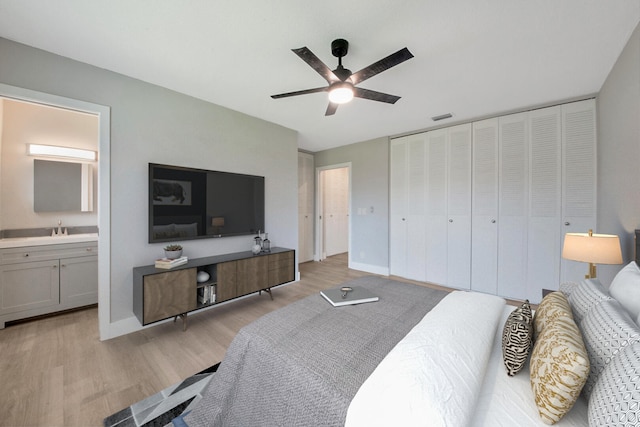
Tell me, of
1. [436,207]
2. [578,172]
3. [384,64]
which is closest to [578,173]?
[578,172]

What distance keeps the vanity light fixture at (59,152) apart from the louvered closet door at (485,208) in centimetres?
522

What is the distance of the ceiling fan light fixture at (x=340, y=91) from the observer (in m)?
1.91

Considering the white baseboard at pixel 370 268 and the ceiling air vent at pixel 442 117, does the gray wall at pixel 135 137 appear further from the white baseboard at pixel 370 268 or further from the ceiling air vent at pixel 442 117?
the ceiling air vent at pixel 442 117

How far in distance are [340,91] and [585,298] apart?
6.43 feet

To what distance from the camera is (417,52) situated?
202 centimetres

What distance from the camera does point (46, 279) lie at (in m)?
2.55

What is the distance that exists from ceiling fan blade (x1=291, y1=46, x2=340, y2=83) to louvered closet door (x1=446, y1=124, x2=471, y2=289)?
8.44 feet

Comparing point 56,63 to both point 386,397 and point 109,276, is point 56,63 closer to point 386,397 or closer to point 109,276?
point 109,276

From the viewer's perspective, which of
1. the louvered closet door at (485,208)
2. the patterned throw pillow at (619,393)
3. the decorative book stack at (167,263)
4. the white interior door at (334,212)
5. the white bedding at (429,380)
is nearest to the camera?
the patterned throw pillow at (619,393)

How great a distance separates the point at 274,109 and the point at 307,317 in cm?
269

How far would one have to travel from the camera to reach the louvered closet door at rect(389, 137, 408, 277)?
418 cm

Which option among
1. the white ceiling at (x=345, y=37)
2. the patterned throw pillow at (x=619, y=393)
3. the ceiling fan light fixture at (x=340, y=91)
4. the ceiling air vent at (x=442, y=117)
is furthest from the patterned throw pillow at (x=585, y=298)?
the ceiling air vent at (x=442, y=117)

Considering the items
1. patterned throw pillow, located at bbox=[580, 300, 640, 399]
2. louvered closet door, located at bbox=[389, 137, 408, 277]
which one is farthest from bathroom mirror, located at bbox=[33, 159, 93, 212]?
patterned throw pillow, located at bbox=[580, 300, 640, 399]

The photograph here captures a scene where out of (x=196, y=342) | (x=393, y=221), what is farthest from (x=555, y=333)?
(x=393, y=221)
